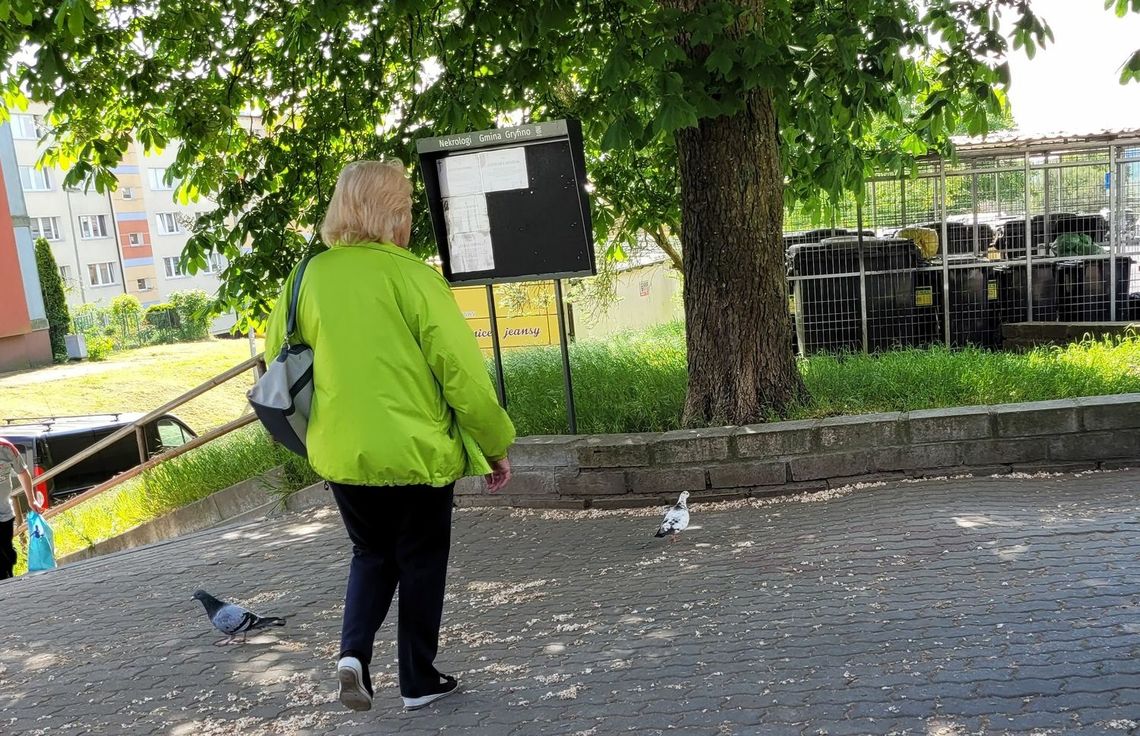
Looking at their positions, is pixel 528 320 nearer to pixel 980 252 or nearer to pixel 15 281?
pixel 980 252

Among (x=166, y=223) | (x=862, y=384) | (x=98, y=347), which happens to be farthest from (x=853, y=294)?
(x=166, y=223)

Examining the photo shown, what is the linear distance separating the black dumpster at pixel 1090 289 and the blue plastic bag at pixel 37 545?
432 inches

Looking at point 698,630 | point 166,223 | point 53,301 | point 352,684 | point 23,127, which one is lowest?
point 698,630

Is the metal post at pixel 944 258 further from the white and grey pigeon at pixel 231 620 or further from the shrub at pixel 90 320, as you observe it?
the shrub at pixel 90 320

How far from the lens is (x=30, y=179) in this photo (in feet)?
155

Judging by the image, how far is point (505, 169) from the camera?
6219 millimetres

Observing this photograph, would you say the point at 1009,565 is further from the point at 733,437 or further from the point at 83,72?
the point at 83,72

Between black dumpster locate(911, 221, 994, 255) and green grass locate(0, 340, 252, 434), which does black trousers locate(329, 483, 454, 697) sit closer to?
black dumpster locate(911, 221, 994, 255)

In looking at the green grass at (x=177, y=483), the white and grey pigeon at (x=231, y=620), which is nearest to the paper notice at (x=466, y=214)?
the white and grey pigeon at (x=231, y=620)

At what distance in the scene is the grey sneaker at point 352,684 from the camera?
11.2 ft

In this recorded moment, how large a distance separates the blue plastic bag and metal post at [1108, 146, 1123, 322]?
1150cm

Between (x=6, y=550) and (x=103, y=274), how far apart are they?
5022 cm

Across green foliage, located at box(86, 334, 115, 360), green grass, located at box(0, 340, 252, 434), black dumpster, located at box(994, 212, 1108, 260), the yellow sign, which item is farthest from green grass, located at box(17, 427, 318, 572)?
green foliage, located at box(86, 334, 115, 360)

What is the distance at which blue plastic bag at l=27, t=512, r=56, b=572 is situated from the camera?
8141mm
